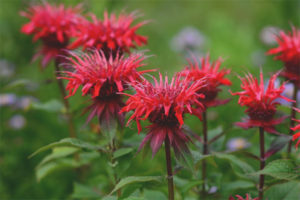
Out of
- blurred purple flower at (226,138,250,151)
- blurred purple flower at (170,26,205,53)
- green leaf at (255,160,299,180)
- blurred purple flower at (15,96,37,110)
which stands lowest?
blurred purple flower at (226,138,250,151)

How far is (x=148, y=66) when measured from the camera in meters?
3.51

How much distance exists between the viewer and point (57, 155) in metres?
1.66

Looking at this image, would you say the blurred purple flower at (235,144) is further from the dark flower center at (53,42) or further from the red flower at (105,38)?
the dark flower center at (53,42)

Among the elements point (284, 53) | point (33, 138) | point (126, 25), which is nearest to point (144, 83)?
point (126, 25)

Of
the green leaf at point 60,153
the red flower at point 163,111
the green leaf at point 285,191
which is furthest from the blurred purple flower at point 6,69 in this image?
the green leaf at point 285,191

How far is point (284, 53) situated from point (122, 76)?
0.71 metres

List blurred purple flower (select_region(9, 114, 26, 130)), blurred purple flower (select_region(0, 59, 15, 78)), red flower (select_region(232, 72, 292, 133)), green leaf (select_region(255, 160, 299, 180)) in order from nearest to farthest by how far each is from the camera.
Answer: green leaf (select_region(255, 160, 299, 180)) < red flower (select_region(232, 72, 292, 133)) < blurred purple flower (select_region(9, 114, 26, 130)) < blurred purple flower (select_region(0, 59, 15, 78))

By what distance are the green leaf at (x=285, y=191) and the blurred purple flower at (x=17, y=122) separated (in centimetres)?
174

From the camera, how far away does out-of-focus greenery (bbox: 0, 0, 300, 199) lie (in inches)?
82.0

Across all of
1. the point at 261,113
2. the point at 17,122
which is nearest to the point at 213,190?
the point at 261,113

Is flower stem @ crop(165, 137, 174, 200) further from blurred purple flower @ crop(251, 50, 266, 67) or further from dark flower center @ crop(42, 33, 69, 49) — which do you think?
blurred purple flower @ crop(251, 50, 266, 67)

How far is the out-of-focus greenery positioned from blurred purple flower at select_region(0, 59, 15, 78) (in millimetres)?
44

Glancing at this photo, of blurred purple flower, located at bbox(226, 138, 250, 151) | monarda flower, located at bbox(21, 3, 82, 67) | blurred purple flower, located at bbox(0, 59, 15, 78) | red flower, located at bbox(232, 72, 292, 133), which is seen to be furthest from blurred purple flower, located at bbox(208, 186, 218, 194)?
blurred purple flower, located at bbox(0, 59, 15, 78)

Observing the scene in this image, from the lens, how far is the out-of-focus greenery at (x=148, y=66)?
6.84ft
